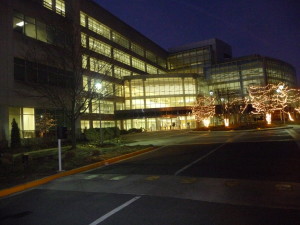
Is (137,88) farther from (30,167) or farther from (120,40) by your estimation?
(30,167)

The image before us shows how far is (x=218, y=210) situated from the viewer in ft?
19.7

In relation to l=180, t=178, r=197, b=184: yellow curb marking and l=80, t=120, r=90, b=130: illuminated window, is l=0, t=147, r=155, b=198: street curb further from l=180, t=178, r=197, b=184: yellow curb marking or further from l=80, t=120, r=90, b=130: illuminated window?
l=80, t=120, r=90, b=130: illuminated window

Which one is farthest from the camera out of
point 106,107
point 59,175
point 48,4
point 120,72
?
point 120,72

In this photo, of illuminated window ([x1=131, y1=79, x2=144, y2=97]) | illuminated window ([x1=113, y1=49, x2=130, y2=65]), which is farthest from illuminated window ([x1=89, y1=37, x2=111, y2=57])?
illuminated window ([x1=131, y1=79, x2=144, y2=97])

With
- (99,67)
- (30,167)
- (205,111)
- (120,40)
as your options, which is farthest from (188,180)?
(120,40)

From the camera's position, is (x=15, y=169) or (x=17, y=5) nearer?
(x=15, y=169)

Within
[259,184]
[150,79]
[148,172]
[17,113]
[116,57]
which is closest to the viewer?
[259,184]

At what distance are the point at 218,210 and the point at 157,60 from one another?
8019 cm

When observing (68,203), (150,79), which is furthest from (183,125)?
(68,203)

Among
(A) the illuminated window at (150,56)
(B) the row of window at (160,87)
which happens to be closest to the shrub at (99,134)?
(B) the row of window at (160,87)

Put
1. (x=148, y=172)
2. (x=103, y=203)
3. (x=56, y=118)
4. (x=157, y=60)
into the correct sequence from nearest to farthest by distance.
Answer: (x=103, y=203) < (x=148, y=172) < (x=56, y=118) < (x=157, y=60)

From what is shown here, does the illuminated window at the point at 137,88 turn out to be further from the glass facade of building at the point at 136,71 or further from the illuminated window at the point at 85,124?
the illuminated window at the point at 85,124

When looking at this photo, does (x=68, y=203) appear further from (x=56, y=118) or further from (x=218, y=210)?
(x=56, y=118)

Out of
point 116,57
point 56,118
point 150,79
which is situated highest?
point 116,57
